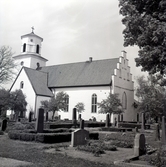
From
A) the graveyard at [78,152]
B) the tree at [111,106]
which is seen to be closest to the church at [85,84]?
the tree at [111,106]

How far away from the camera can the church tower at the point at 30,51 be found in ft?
149

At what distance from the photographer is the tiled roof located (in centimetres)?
3762

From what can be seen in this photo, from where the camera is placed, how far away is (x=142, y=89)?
41531 mm

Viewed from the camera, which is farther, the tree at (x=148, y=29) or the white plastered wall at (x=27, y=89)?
the white plastered wall at (x=27, y=89)

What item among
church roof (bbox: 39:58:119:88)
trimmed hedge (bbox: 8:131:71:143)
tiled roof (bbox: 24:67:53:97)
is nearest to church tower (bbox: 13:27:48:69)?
church roof (bbox: 39:58:119:88)

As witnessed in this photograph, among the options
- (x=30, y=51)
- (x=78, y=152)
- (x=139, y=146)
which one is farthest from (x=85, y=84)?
(x=139, y=146)

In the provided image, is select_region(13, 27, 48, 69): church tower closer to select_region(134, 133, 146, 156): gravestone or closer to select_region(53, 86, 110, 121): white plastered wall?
select_region(53, 86, 110, 121): white plastered wall

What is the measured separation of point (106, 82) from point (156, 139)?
873 inches

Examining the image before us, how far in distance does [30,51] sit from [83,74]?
13.6 metres

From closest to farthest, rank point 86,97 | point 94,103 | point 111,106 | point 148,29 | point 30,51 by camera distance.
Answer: point 148,29
point 111,106
point 94,103
point 86,97
point 30,51

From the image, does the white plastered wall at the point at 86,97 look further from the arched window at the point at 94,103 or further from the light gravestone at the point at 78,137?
the light gravestone at the point at 78,137

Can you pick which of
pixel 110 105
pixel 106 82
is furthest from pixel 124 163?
pixel 106 82

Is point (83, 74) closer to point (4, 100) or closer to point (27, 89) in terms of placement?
point (27, 89)

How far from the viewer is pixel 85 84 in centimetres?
3791
